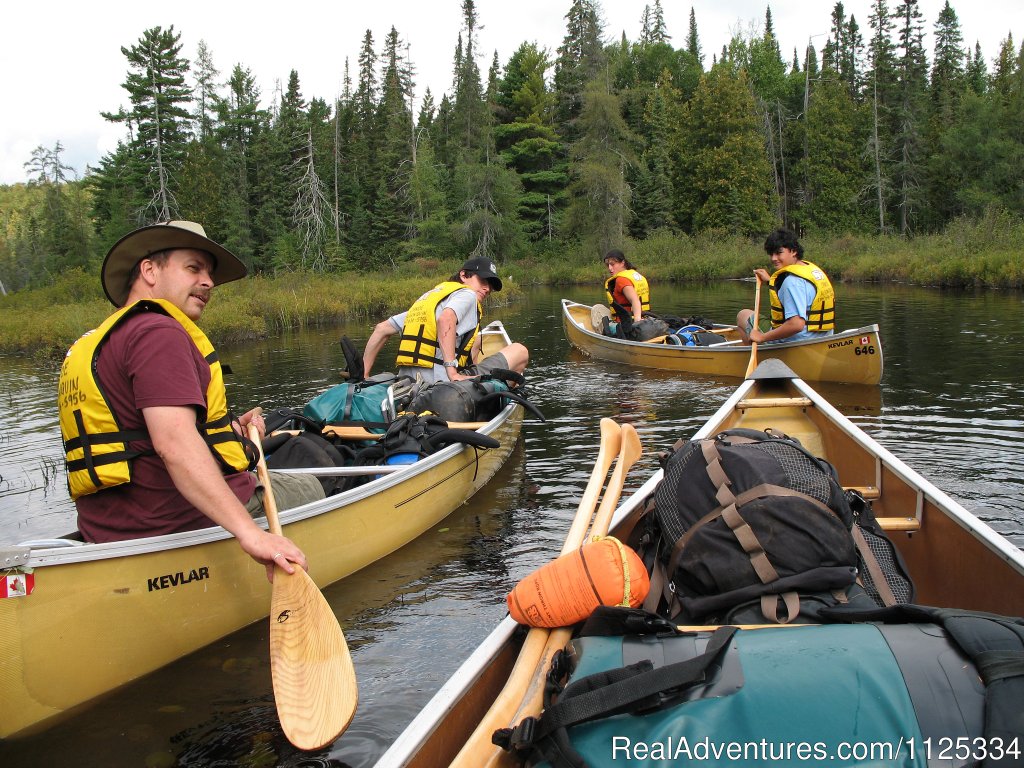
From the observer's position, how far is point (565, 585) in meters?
2.31

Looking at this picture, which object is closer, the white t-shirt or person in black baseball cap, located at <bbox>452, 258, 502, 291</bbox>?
the white t-shirt

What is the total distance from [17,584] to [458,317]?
4159 millimetres

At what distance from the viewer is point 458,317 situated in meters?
6.38

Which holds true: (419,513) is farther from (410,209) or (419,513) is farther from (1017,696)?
Answer: (410,209)

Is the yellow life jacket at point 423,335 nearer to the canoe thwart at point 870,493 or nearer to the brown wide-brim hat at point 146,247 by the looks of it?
the brown wide-brim hat at point 146,247

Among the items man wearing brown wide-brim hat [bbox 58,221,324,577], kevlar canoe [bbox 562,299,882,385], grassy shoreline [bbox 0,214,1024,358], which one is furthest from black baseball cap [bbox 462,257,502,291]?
grassy shoreline [bbox 0,214,1024,358]

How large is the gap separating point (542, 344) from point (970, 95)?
34794 mm

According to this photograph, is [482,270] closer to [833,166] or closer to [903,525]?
[903,525]

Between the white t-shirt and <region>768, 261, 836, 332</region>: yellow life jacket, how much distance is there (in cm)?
370

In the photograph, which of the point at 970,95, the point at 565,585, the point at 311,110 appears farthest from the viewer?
the point at 311,110

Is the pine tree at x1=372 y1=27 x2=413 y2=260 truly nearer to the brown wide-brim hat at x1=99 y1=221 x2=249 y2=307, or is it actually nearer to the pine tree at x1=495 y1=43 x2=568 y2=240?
the pine tree at x1=495 y1=43 x2=568 y2=240

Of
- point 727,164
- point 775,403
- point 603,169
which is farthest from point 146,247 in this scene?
point 727,164

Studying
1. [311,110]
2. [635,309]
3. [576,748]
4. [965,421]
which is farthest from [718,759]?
[311,110]

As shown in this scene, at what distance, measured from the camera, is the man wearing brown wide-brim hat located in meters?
2.81
